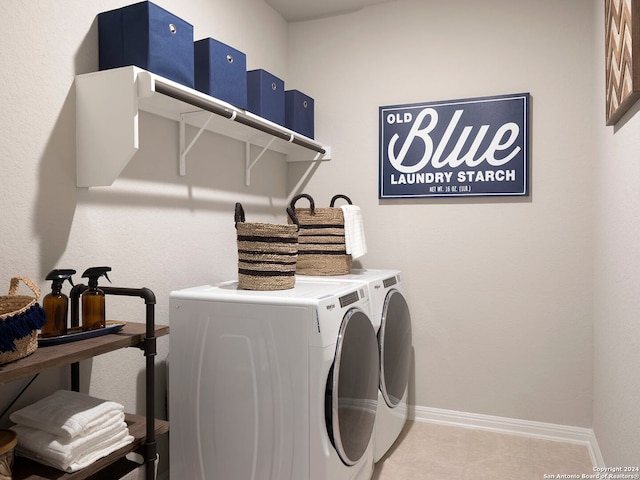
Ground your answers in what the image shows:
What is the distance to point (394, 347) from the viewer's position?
2.49 meters

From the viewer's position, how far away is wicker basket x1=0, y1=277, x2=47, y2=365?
1132 millimetres

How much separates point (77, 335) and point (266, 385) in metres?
0.66

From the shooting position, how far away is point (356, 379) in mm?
1925

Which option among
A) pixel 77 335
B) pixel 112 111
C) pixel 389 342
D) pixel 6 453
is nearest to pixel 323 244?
pixel 389 342

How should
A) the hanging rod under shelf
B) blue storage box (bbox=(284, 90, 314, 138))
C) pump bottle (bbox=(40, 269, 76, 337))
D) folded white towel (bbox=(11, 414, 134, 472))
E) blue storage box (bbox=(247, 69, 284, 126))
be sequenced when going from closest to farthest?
folded white towel (bbox=(11, 414, 134, 472)), pump bottle (bbox=(40, 269, 76, 337)), the hanging rod under shelf, blue storage box (bbox=(247, 69, 284, 126)), blue storage box (bbox=(284, 90, 314, 138))

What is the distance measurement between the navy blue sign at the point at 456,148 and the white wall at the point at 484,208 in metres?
0.07

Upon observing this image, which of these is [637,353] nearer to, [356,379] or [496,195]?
[356,379]

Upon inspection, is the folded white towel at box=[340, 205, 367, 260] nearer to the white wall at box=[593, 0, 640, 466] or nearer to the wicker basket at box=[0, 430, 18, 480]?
the white wall at box=[593, 0, 640, 466]

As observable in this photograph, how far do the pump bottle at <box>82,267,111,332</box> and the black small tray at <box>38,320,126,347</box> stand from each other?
3cm

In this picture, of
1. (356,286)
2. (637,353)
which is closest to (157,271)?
(356,286)

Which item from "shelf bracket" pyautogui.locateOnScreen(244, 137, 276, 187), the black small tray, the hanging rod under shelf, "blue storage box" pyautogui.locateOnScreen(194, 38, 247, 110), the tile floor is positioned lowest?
the tile floor

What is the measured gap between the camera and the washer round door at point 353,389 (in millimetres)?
1734

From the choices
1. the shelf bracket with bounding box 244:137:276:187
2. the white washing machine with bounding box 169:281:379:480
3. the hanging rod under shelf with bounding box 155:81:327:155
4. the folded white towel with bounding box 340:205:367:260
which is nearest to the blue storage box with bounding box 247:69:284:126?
the hanging rod under shelf with bounding box 155:81:327:155

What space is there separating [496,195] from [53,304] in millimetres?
2245
